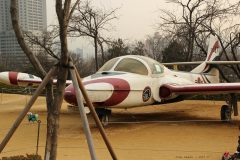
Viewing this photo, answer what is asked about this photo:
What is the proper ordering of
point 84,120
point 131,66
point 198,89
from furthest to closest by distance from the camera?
1. point 198,89
2. point 131,66
3. point 84,120

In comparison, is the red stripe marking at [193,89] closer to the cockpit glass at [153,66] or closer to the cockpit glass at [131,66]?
the cockpit glass at [153,66]

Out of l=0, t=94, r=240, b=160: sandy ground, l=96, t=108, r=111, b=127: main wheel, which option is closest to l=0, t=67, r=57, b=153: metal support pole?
l=0, t=94, r=240, b=160: sandy ground

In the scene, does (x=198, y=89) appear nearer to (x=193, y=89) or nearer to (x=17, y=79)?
(x=193, y=89)

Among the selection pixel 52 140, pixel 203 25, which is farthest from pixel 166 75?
pixel 203 25

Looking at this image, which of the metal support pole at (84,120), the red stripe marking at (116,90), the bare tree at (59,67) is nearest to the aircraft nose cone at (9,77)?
the red stripe marking at (116,90)

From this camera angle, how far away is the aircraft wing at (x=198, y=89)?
42.0ft

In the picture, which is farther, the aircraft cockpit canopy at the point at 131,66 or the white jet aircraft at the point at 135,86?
the aircraft cockpit canopy at the point at 131,66

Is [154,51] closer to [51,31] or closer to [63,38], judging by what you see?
[51,31]

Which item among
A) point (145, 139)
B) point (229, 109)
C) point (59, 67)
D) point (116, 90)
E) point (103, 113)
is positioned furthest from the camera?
point (229, 109)

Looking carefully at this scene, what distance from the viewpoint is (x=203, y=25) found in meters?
25.5

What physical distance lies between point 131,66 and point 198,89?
91.8 inches

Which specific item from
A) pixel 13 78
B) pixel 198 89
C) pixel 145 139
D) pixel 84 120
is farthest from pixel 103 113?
pixel 13 78

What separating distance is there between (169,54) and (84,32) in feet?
Answer: 28.8

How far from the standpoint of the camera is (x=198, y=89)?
13.1 metres
